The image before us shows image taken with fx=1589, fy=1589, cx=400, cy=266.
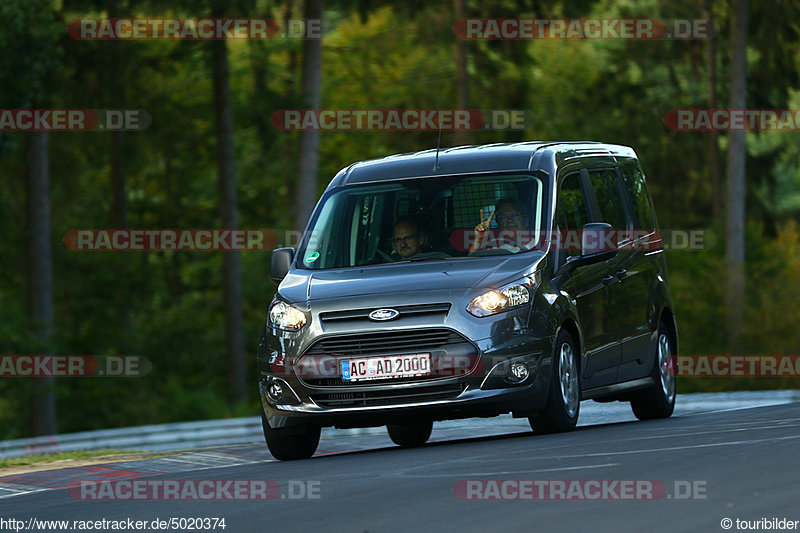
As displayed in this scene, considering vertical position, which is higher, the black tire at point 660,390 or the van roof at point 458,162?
the van roof at point 458,162

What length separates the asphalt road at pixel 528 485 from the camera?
7699 millimetres

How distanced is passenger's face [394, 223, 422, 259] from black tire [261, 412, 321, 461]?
1536 mm

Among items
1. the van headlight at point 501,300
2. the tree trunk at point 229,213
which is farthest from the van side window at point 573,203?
the tree trunk at point 229,213

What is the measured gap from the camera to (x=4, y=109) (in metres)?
27.7

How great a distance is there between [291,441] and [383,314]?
1600mm

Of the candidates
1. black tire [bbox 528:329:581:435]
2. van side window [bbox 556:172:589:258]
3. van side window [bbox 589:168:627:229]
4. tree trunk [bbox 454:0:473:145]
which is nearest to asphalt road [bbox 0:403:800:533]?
black tire [bbox 528:329:581:435]

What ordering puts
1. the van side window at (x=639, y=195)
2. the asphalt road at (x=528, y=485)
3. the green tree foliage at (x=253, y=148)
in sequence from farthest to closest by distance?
the green tree foliage at (x=253, y=148) → the van side window at (x=639, y=195) → the asphalt road at (x=528, y=485)

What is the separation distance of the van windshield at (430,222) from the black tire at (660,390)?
279cm

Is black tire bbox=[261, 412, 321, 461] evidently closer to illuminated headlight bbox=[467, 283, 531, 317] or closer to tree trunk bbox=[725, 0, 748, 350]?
illuminated headlight bbox=[467, 283, 531, 317]

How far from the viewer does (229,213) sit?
3575cm

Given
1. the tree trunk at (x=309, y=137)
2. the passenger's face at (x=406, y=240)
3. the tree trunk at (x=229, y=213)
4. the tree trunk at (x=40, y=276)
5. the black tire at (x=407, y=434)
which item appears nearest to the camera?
the passenger's face at (x=406, y=240)

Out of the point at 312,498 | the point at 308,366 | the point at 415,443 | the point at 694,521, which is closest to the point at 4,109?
the point at 415,443

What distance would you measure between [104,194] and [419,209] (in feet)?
112

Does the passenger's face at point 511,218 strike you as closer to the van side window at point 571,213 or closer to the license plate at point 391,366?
the van side window at point 571,213
